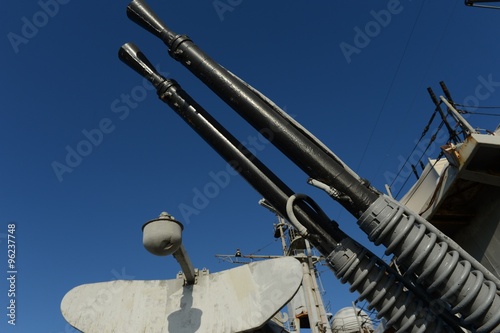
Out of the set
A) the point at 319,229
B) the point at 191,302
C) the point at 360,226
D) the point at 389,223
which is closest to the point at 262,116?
the point at 319,229

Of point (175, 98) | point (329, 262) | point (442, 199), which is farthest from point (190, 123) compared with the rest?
point (442, 199)

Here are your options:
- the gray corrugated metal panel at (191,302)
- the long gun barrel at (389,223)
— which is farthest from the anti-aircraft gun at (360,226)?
the gray corrugated metal panel at (191,302)

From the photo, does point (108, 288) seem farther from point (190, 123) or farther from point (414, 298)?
point (414, 298)

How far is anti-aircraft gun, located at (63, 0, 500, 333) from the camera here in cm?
258

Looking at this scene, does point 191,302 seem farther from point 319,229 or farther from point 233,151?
point 319,229

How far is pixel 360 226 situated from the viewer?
2988 millimetres

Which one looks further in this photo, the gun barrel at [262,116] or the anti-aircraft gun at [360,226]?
the gun barrel at [262,116]

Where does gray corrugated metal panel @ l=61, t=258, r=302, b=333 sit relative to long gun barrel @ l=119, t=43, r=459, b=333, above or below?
below

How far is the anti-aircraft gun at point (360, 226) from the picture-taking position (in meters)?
2.58

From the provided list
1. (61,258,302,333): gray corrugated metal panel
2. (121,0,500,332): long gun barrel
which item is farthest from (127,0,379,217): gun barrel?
(61,258,302,333): gray corrugated metal panel

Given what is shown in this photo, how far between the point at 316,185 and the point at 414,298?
122 cm

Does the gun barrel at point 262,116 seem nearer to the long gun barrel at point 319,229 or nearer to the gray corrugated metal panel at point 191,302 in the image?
the long gun barrel at point 319,229

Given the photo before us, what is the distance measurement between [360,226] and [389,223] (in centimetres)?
27

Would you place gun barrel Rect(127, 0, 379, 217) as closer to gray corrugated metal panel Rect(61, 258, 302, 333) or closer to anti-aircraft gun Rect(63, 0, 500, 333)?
anti-aircraft gun Rect(63, 0, 500, 333)
